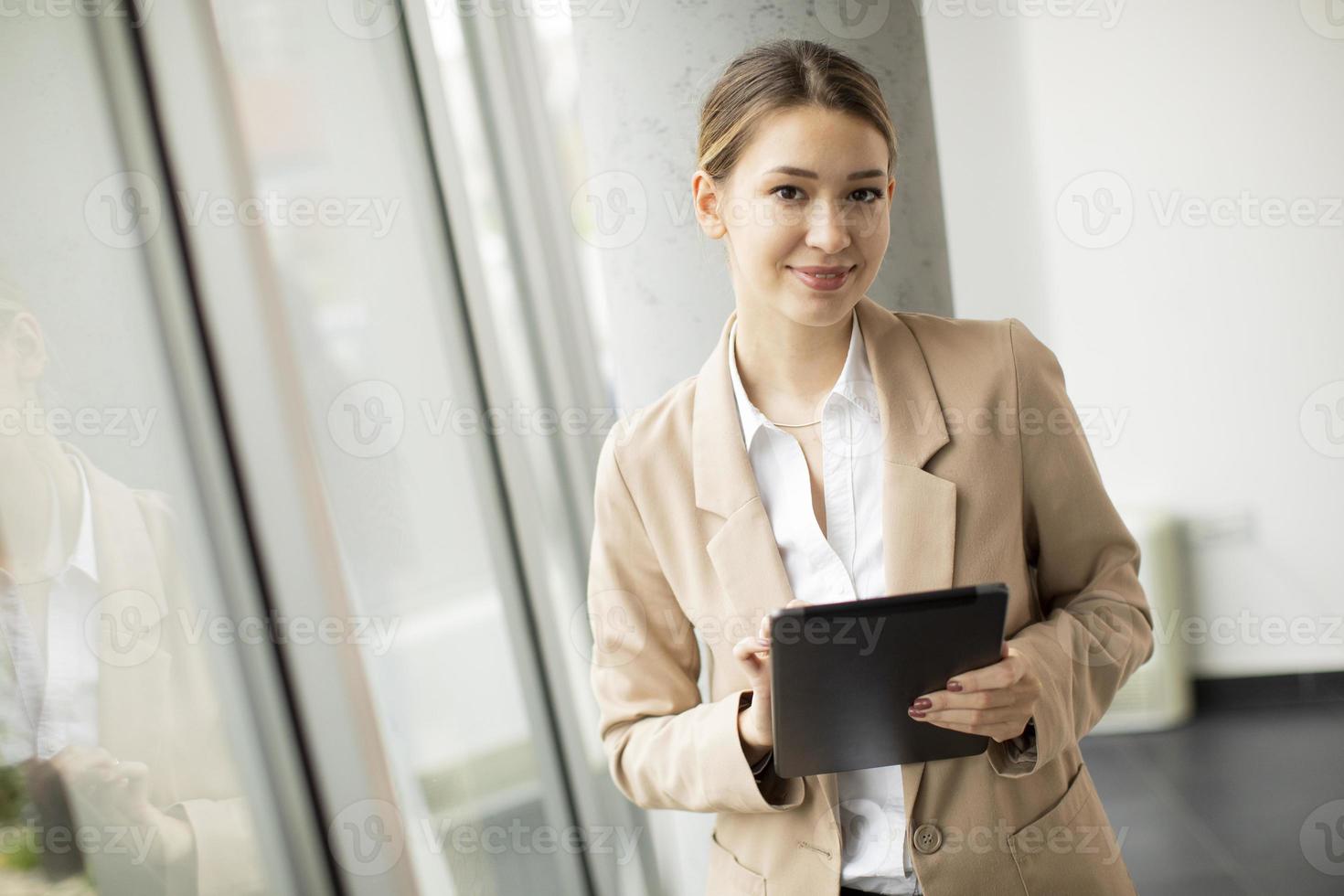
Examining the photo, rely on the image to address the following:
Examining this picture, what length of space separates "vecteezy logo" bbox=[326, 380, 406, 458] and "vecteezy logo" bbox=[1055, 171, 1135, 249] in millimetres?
2792

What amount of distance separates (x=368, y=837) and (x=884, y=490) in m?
1.08

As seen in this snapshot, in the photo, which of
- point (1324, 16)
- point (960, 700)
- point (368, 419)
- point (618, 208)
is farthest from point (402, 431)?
point (1324, 16)

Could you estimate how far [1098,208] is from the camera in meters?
3.84

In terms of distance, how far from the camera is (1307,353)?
3.62 metres

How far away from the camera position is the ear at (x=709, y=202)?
1.41m

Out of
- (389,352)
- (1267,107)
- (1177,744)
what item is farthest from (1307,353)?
(389,352)

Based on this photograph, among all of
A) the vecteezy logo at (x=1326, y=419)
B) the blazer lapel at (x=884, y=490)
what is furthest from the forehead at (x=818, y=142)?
the vecteezy logo at (x=1326, y=419)

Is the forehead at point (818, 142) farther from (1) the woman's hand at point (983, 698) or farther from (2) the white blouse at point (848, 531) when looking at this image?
(1) the woman's hand at point (983, 698)

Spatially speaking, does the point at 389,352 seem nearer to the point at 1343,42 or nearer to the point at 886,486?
the point at 886,486

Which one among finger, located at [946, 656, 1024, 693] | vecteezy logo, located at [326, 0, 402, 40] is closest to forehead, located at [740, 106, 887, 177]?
finger, located at [946, 656, 1024, 693]

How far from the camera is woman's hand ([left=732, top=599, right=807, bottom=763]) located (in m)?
1.22

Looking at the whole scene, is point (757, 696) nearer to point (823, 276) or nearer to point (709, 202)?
point (823, 276)

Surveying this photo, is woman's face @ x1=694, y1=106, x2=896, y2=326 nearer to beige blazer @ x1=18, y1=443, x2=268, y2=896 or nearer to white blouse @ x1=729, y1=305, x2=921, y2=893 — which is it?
white blouse @ x1=729, y1=305, x2=921, y2=893

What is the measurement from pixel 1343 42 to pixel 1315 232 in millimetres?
615
